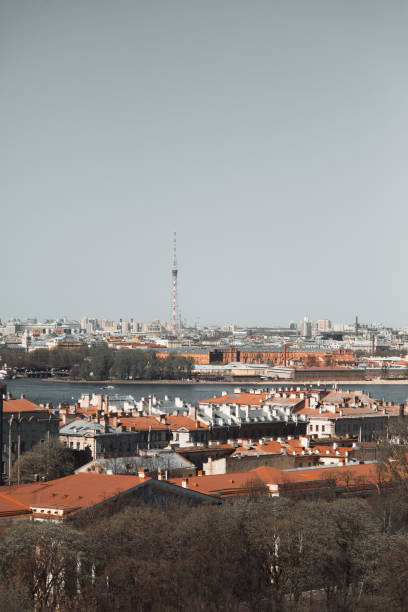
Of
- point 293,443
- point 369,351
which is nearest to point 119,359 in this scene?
point 369,351

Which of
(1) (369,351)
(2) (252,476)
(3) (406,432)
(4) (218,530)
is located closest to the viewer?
(4) (218,530)

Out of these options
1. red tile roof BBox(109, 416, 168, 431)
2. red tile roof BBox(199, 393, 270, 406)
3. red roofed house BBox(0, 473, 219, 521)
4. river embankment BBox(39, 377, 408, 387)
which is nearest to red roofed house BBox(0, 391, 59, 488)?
red tile roof BBox(109, 416, 168, 431)

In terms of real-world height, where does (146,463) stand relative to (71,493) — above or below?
below

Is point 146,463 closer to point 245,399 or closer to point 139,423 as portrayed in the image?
point 139,423

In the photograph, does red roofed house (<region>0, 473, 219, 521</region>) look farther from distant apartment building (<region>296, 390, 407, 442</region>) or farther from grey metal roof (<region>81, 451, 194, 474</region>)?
distant apartment building (<region>296, 390, 407, 442</region>)

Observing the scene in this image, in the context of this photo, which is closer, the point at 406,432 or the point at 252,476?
the point at 252,476

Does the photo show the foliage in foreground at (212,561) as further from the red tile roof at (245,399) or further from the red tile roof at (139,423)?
the red tile roof at (245,399)

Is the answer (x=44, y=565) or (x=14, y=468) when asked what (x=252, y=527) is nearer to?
(x=44, y=565)

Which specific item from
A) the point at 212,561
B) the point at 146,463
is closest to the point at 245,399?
the point at 146,463

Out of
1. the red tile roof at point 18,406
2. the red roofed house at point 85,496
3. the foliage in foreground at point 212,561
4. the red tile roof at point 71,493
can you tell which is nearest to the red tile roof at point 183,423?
the red tile roof at point 18,406
